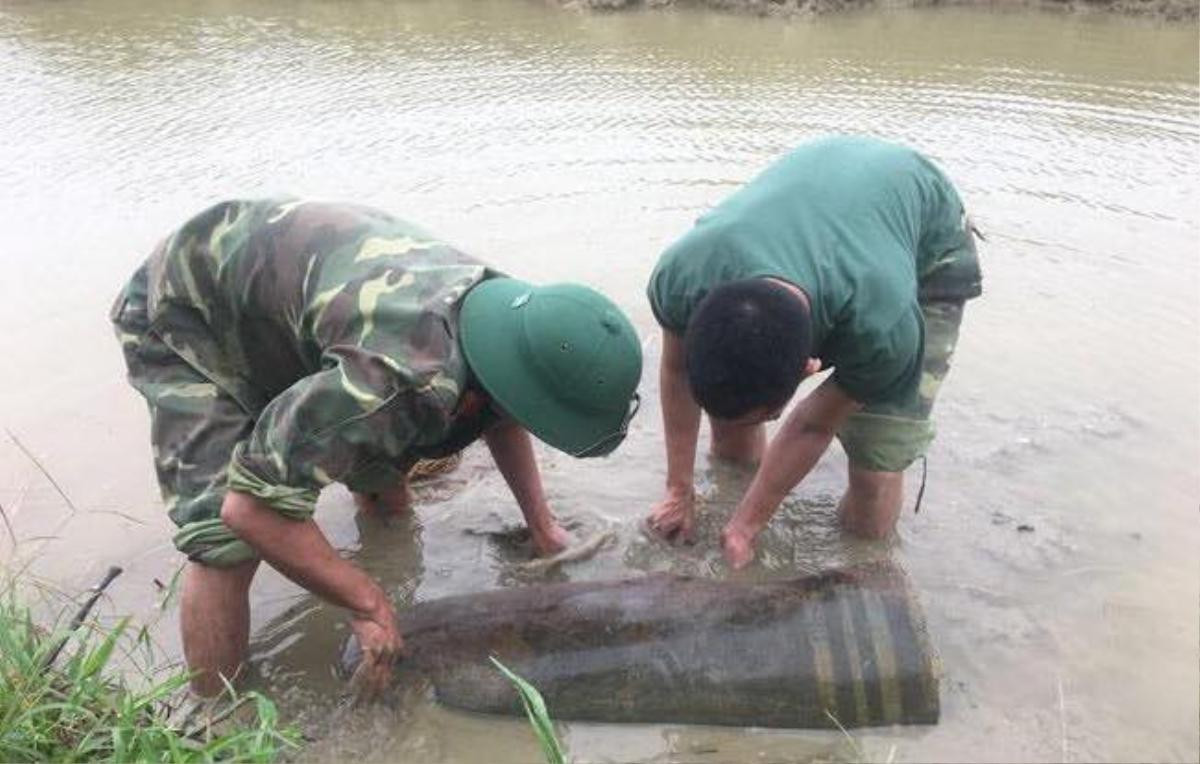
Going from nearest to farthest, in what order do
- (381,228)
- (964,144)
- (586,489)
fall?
1. (381,228)
2. (586,489)
3. (964,144)

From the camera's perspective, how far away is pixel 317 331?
233 centimetres

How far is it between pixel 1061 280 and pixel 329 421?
181 inches

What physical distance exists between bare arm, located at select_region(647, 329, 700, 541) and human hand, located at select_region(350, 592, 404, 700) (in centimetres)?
105

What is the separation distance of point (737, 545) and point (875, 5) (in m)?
11.9

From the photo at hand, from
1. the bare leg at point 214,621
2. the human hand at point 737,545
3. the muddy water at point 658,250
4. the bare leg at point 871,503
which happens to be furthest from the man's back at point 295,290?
the bare leg at point 871,503

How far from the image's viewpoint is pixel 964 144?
24.8ft

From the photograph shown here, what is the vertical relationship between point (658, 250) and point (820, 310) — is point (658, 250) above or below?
below

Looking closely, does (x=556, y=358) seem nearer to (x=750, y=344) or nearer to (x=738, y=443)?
(x=750, y=344)

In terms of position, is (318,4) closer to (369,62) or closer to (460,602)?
(369,62)

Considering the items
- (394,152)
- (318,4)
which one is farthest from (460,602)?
(318,4)

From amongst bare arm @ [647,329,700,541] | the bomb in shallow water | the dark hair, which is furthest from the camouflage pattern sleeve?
bare arm @ [647,329,700,541]

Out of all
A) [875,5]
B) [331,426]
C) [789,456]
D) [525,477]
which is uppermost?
[875,5]

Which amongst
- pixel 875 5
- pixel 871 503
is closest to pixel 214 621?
pixel 871 503

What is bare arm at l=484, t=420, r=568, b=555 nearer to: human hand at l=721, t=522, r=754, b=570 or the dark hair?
human hand at l=721, t=522, r=754, b=570
